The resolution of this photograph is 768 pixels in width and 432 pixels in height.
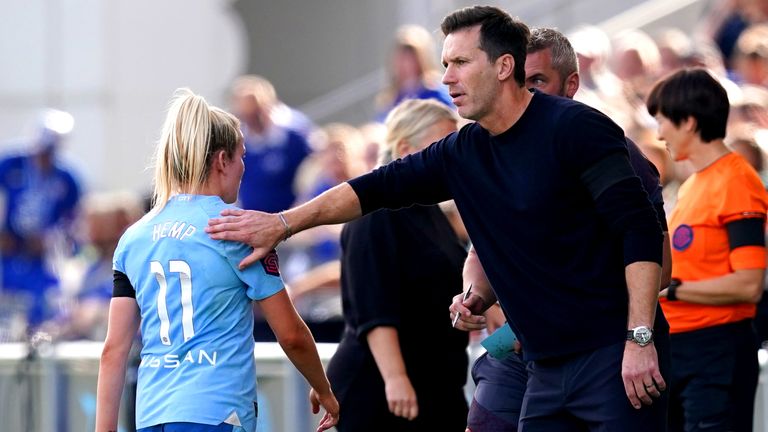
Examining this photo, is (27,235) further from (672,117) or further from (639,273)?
(639,273)

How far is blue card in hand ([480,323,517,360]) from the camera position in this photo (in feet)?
16.4

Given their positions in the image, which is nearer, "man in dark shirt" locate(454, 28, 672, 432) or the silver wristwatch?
the silver wristwatch

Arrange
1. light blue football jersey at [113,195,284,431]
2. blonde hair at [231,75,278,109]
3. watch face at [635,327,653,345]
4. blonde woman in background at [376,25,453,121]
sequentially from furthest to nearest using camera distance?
blonde hair at [231,75,278,109], blonde woman in background at [376,25,453,121], light blue football jersey at [113,195,284,431], watch face at [635,327,653,345]

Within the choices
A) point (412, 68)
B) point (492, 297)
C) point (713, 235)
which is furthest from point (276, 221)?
point (412, 68)

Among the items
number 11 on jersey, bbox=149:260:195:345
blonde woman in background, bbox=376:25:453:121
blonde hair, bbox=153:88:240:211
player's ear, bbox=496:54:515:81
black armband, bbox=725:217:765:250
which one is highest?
blonde woman in background, bbox=376:25:453:121

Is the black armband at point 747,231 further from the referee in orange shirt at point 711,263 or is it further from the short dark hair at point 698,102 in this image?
the short dark hair at point 698,102

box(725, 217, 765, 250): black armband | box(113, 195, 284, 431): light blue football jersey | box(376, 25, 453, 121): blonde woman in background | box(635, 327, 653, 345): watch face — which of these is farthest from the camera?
box(376, 25, 453, 121): blonde woman in background

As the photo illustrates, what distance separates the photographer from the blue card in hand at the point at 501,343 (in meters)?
4.99

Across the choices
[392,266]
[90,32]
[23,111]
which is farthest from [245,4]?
[392,266]

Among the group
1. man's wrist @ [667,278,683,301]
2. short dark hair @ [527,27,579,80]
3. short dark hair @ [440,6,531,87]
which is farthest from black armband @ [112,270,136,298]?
man's wrist @ [667,278,683,301]

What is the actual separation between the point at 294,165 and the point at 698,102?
6.00 metres

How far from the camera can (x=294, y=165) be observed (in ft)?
37.8

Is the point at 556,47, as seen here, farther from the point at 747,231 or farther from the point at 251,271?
the point at 251,271

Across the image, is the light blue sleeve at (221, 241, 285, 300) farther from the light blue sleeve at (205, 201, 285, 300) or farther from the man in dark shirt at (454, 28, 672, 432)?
the man in dark shirt at (454, 28, 672, 432)
